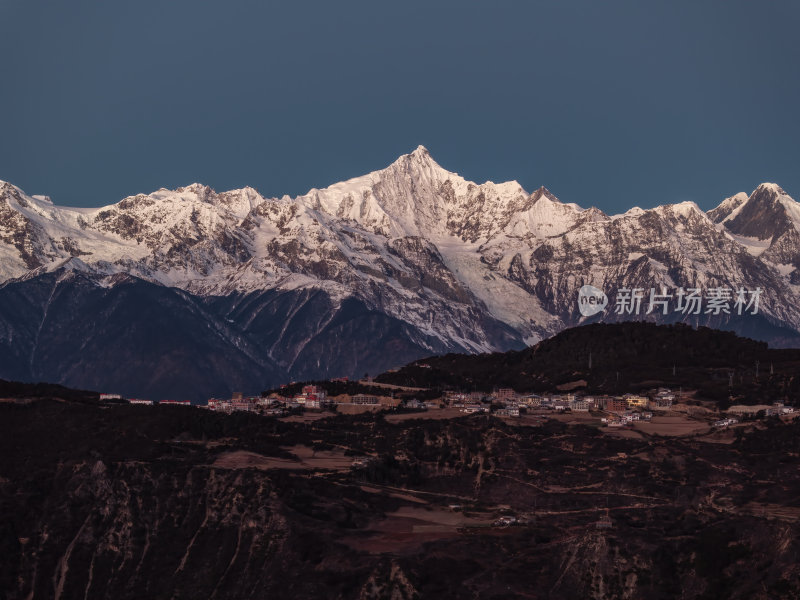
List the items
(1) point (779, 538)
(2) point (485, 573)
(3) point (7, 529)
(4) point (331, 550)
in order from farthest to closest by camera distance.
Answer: (3) point (7, 529) < (4) point (331, 550) < (2) point (485, 573) < (1) point (779, 538)

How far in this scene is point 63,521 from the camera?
19662 cm

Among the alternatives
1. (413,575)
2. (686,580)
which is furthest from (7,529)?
(686,580)

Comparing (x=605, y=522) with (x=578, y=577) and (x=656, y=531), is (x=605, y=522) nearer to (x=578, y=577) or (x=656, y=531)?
(x=656, y=531)

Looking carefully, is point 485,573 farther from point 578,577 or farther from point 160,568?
point 160,568

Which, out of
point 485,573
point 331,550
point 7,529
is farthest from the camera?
point 7,529

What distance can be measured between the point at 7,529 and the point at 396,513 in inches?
1944

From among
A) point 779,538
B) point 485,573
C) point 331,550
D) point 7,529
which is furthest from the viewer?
point 7,529

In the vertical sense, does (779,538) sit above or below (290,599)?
above

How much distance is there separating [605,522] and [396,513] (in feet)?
95.3

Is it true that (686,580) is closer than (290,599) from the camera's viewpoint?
Yes

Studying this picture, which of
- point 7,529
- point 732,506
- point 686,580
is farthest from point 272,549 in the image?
point 732,506

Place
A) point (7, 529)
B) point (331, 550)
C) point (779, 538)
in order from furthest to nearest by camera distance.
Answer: point (7, 529)
point (331, 550)
point (779, 538)

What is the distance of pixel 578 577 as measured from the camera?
513 ft

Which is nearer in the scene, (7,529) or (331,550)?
(331,550)
